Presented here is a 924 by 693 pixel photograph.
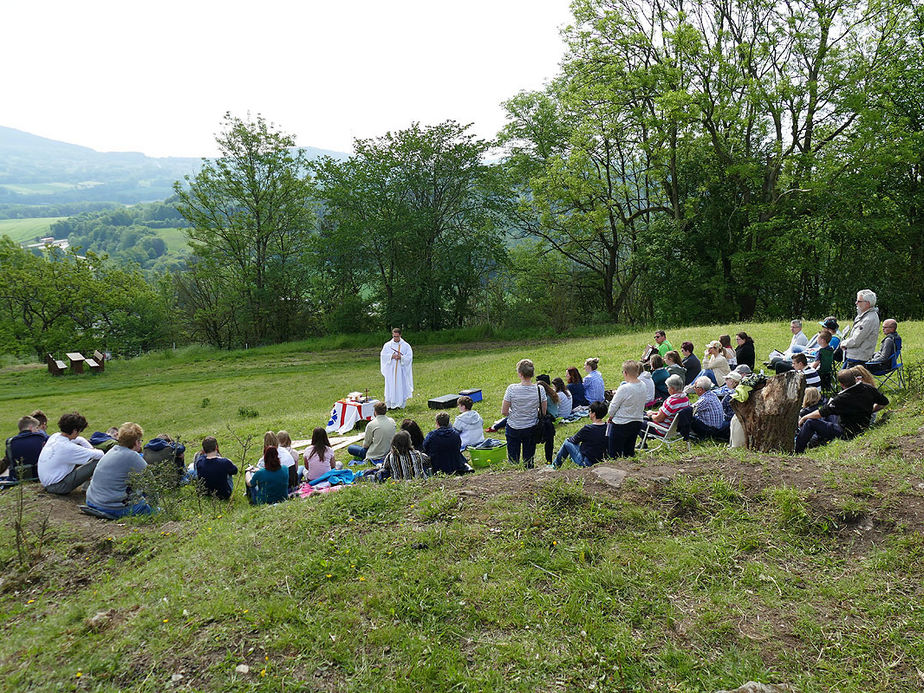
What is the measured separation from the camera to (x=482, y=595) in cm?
445

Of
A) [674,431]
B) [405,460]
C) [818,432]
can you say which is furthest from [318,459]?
[818,432]

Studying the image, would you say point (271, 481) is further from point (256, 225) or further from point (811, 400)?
point (256, 225)

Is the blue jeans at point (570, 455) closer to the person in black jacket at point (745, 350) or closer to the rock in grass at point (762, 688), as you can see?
the rock in grass at point (762, 688)

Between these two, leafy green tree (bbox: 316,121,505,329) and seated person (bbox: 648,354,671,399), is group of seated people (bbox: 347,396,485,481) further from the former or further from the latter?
leafy green tree (bbox: 316,121,505,329)

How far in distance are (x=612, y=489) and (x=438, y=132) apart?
30254mm

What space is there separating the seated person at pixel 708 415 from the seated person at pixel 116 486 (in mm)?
7678

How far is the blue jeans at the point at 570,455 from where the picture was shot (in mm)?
7415

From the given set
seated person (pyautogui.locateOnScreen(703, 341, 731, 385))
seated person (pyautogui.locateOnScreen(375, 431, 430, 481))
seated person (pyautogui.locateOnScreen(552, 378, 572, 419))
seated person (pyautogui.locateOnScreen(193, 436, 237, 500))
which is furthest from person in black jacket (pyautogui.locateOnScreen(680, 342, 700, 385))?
seated person (pyautogui.locateOnScreen(193, 436, 237, 500))

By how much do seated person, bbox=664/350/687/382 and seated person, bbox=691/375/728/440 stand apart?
2.40m

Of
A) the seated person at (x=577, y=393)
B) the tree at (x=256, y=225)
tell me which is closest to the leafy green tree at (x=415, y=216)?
the tree at (x=256, y=225)

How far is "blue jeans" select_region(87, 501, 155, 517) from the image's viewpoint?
7188 mm

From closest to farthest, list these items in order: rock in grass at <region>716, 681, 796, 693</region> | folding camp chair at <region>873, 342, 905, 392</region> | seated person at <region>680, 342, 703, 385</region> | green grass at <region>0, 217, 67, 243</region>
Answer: rock in grass at <region>716, 681, 796, 693</region> < folding camp chair at <region>873, 342, 905, 392</region> < seated person at <region>680, 342, 703, 385</region> < green grass at <region>0, 217, 67, 243</region>

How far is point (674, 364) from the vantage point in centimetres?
1099

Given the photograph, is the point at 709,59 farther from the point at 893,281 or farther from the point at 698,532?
the point at 698,532
